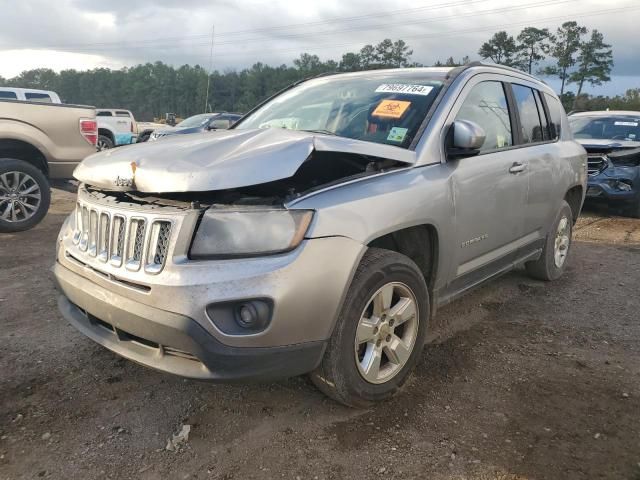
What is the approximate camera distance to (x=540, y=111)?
4484 millimetres

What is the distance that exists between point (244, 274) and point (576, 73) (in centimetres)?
7252

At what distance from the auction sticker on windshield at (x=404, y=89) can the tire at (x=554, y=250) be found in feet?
6.68

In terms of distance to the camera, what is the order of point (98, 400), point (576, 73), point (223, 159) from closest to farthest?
point (223, 159) < point (98, 400) < point (576, 73)

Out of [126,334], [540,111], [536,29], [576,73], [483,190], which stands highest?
[536,29]

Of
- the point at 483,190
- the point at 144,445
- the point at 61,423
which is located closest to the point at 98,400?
the point at 61,423

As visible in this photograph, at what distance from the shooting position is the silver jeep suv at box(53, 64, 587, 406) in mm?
2154

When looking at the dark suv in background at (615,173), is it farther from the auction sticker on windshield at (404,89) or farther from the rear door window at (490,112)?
the auction sticker on windshield at (404,89)

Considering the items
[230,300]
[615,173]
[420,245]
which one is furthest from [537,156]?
[615,173]

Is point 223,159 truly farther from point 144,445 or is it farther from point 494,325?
point 494,325

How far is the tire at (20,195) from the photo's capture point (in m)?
6.21

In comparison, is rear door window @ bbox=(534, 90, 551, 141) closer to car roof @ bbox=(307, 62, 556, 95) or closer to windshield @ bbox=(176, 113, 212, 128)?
car roof @ bbox=(307, 62, 556, 95)

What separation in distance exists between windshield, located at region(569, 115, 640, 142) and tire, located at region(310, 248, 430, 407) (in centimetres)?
788

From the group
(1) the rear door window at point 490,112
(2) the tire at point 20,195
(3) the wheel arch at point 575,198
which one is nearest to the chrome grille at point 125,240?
(1) the rear door window at point 490,112

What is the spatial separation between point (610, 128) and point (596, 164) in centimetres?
144
